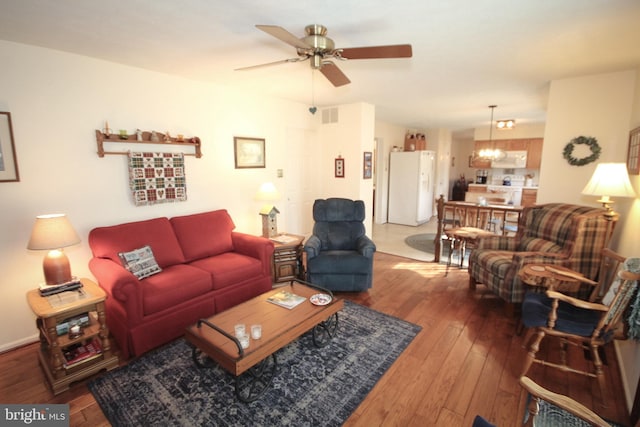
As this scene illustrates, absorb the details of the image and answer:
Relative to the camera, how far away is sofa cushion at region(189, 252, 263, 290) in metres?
2.89

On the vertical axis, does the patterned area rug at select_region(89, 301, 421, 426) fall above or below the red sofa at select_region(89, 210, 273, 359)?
below

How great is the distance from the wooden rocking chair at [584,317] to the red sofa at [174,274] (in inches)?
95.5

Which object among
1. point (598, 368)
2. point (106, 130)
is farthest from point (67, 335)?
point (598, 368)

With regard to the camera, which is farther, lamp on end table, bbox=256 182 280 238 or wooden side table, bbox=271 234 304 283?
lamp on end table, bbox=256 182 280 238

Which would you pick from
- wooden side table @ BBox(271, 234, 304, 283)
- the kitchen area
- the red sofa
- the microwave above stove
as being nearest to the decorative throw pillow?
the red sofa

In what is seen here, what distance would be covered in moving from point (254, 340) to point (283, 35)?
74.6 inches

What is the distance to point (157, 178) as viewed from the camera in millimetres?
3213

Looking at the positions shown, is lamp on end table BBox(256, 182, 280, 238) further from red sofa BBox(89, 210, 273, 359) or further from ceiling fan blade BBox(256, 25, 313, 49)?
ceiling fan blade BBox(256, 25, 313, 49)

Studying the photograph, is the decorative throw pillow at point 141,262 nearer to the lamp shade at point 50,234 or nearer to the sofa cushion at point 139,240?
the sofa cushion at point 139,240

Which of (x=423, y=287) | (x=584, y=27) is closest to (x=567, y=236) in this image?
(x=423, y=287)

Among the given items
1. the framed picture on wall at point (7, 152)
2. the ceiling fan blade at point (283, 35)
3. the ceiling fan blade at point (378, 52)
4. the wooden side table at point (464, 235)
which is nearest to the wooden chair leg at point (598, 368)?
the wooden side table at point (464, 235)

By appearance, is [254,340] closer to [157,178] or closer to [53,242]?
[53,242]

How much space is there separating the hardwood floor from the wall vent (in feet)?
10.6

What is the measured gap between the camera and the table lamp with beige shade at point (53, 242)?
2.18m
